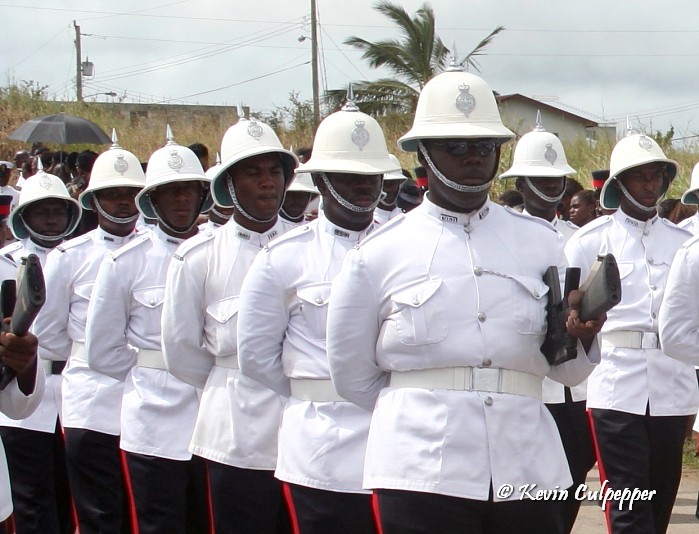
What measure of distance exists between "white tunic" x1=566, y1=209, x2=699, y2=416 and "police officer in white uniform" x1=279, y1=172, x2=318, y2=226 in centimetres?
212

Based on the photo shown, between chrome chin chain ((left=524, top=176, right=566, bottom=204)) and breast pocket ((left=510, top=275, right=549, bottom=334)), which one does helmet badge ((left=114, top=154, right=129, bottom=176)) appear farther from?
breast pocket ((left=510, top=275, right=549, bottom=334))

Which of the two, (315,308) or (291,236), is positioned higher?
(291,236)

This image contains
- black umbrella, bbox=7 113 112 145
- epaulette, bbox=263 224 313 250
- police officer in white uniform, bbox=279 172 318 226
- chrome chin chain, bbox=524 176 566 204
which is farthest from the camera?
black umbrella, bbox=7 113 112 145

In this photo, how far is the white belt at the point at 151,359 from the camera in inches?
268

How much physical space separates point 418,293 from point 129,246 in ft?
10.2

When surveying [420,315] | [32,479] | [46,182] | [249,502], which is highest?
[46,182]

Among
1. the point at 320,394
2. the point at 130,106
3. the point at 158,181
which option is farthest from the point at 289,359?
the point at 130,106

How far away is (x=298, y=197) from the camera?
360 inches

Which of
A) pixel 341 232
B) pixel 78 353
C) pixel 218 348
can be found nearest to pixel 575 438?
pixel 218 348

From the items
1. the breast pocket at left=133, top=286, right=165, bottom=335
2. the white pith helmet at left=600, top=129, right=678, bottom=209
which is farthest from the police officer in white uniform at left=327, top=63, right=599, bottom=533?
the white pith helmet at left=600, top=129, right=678, bottom=209

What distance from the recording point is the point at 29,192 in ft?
29.2

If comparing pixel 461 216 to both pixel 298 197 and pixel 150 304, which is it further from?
pixel 298 197

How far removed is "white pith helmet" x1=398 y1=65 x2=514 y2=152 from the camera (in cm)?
441

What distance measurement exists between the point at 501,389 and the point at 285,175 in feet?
8.89
